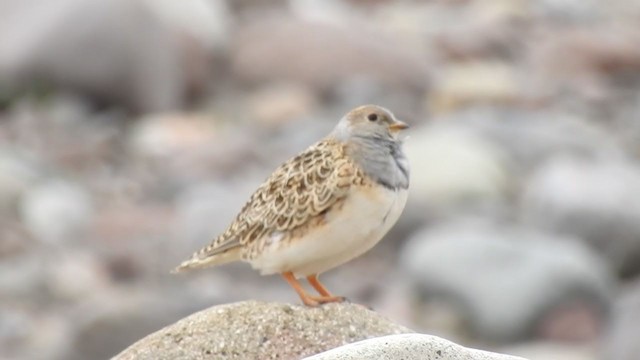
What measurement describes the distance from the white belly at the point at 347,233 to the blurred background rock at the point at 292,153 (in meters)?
7.36

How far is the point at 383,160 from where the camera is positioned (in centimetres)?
1043

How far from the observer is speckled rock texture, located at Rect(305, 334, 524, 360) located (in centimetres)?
860

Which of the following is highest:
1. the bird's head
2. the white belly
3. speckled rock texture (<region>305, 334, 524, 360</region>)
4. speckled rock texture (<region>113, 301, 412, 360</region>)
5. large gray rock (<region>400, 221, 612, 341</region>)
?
large gray rock (<region>400, 221, 612, 341</region>)

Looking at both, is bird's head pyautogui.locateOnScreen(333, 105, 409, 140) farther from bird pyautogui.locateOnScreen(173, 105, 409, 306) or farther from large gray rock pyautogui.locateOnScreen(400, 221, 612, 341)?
large gray rock pyautogui.locateOnScreen(400, 221, 612, 341)

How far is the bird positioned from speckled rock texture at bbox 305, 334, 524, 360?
148 cm

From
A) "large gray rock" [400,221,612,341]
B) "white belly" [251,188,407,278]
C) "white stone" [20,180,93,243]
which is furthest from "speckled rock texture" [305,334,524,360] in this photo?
"white stone" [20,180,93,243]

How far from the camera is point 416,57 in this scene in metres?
39.9

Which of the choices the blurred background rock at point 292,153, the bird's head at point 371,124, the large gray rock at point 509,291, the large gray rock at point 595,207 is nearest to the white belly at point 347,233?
the bird's head at point 371,124

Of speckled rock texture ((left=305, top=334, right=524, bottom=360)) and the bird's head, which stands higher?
the bird's head

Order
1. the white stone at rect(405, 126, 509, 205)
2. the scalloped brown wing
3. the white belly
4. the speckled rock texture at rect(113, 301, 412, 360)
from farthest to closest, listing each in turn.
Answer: the white stone at rect(405, 126, 509, 205), the scalloped brown wing, the white belly, the speckled rock texture at rect(113, 301, 412, 360)

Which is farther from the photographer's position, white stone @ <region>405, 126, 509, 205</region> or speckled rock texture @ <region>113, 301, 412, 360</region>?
white stone @ <region>405, 126, 509, 205</region>

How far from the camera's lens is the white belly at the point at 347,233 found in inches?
401

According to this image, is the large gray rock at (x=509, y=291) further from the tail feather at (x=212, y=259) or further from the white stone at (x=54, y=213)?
the tail feather at (x=212, y=259)

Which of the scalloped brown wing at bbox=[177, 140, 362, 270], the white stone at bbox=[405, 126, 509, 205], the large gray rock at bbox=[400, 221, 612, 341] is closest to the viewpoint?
the scalloped brown wing at bbox=[177, 140, 362, 270]
